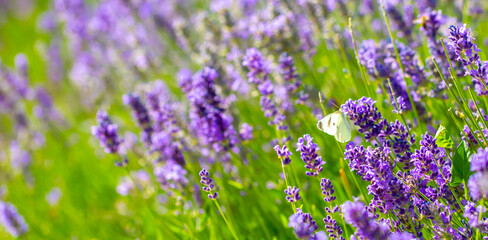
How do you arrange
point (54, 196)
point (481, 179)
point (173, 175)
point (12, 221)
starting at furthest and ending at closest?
point (54, 196)
point (12, 221)
point (173, 175)
point (481, 179)

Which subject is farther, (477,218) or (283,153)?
(283,153)

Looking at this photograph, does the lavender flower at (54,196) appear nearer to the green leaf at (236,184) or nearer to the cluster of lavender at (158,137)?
the cluster of lavender at (158,137)

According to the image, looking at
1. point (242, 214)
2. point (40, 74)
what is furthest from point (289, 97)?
point (40, 74)

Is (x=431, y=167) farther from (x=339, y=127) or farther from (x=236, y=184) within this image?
(x=236, y=184)

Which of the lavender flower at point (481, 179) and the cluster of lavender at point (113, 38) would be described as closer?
the lavender flower at point (481, 179)

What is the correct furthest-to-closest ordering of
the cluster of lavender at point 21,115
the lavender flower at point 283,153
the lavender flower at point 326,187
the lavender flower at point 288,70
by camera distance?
1. the cluster of lavender at point 21,115
2. the lavender flower at point 288,70
3. the lavender flower at point 283,153
4. the lavender flower at point 326,187

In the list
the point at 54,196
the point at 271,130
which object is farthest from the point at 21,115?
the point at 271,130

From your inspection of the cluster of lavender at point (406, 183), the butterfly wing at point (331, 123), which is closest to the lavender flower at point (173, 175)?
the butterfly wing at point (331, 123)

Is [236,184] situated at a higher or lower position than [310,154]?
higher
